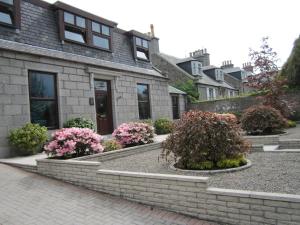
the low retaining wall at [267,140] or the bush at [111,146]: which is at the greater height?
the bush at [111,146]

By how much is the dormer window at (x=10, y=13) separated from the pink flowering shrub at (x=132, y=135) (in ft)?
19.5

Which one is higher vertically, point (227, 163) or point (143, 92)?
point (143, 92)

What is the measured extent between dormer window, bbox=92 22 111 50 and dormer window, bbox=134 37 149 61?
2.57 m

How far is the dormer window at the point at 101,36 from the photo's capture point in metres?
15.2

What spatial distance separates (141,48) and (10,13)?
348 inches

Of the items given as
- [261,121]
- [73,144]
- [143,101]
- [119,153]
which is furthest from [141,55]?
[73,144]

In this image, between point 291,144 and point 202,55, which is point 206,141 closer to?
point 291,144

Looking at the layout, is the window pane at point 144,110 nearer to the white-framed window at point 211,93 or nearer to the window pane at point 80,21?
the window pane at point 80,21

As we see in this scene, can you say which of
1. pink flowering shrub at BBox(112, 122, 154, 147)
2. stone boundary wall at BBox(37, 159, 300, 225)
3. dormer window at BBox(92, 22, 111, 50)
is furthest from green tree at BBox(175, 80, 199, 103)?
stone boundary wall at BBox(37, 159, 300, 225)

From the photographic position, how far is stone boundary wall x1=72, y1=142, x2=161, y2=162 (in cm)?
823

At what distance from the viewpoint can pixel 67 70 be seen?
12.6 metres

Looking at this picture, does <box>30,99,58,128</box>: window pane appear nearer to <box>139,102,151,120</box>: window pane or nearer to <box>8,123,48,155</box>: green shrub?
<box>8,123,48,155</box>: green shrub

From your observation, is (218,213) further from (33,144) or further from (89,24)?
(89,24)

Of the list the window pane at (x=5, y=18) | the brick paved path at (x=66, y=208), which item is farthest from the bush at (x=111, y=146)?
the window pane at (x=5, y=18)
